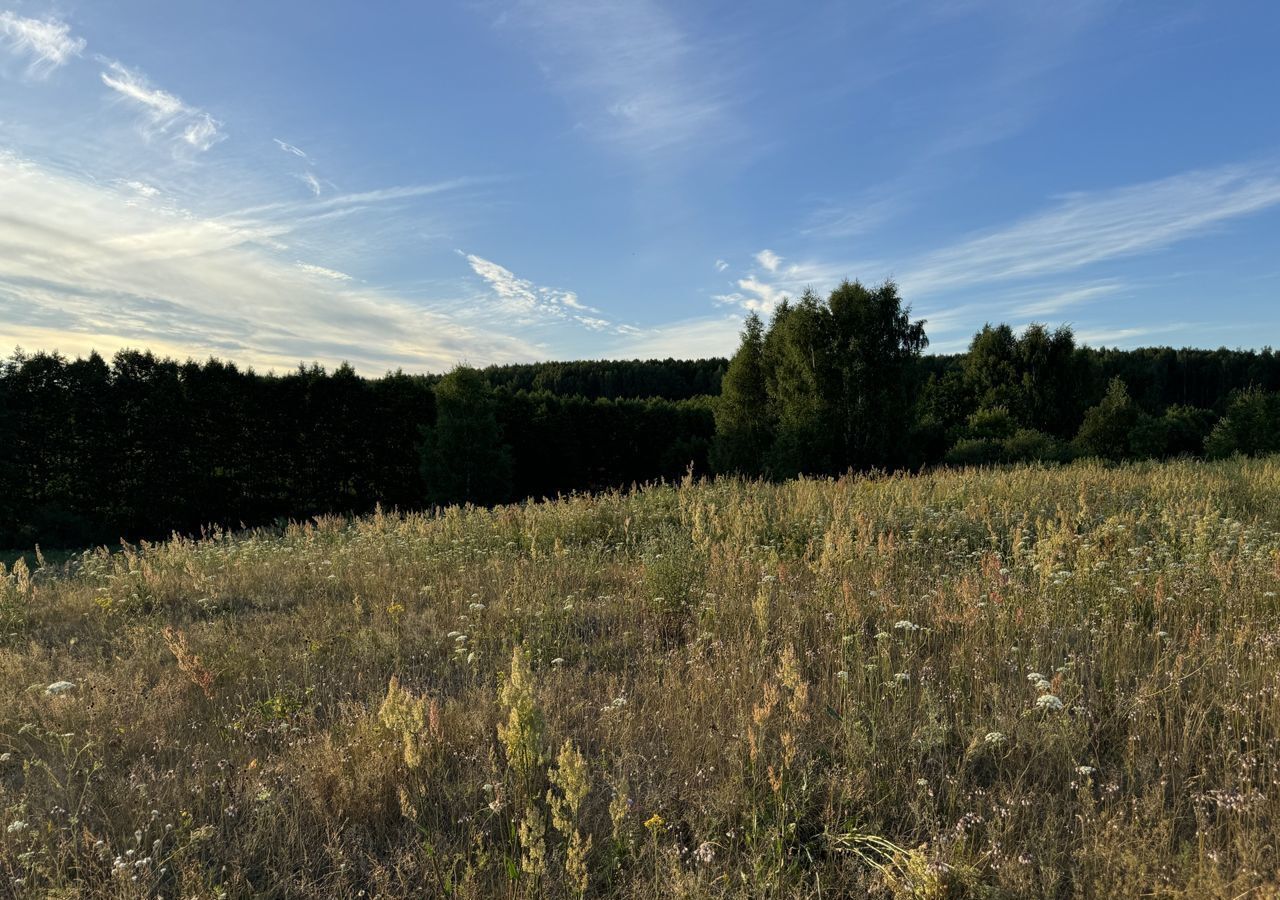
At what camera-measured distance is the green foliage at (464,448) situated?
61.6 ft

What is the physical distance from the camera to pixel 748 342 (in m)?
26.6

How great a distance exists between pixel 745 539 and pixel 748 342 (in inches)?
846

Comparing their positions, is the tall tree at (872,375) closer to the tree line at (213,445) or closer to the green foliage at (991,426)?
the green foliage at (991,426)

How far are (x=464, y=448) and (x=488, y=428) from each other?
39.6 inches

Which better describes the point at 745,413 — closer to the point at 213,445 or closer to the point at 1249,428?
the point at 213,445

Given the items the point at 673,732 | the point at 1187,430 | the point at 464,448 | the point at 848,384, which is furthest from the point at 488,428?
the point at 1187,430

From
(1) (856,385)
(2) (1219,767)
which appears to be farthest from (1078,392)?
(2) (1219,767)

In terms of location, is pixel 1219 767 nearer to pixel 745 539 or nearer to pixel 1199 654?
pixel 1199 654

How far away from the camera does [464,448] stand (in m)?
18.9

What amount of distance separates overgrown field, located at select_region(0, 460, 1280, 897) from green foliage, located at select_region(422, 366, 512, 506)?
13265mm

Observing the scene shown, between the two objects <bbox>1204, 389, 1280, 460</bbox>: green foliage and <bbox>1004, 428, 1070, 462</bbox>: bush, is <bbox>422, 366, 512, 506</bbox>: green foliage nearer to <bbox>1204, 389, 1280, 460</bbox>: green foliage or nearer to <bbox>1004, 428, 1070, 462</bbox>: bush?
<bbox>1004, 428, 1070, 462</bbox>: bush

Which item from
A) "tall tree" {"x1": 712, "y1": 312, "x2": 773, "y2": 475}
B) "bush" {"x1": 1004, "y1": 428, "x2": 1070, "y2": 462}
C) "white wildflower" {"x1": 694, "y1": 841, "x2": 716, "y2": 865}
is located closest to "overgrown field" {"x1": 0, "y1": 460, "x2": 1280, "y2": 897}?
"white wildflower" {"x1": 694, "y1": 841, "x2": 716, "y2": 865}

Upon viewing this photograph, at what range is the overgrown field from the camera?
6.74 feet

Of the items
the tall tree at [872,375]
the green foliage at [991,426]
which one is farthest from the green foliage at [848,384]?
the green foliage at [991,426]
